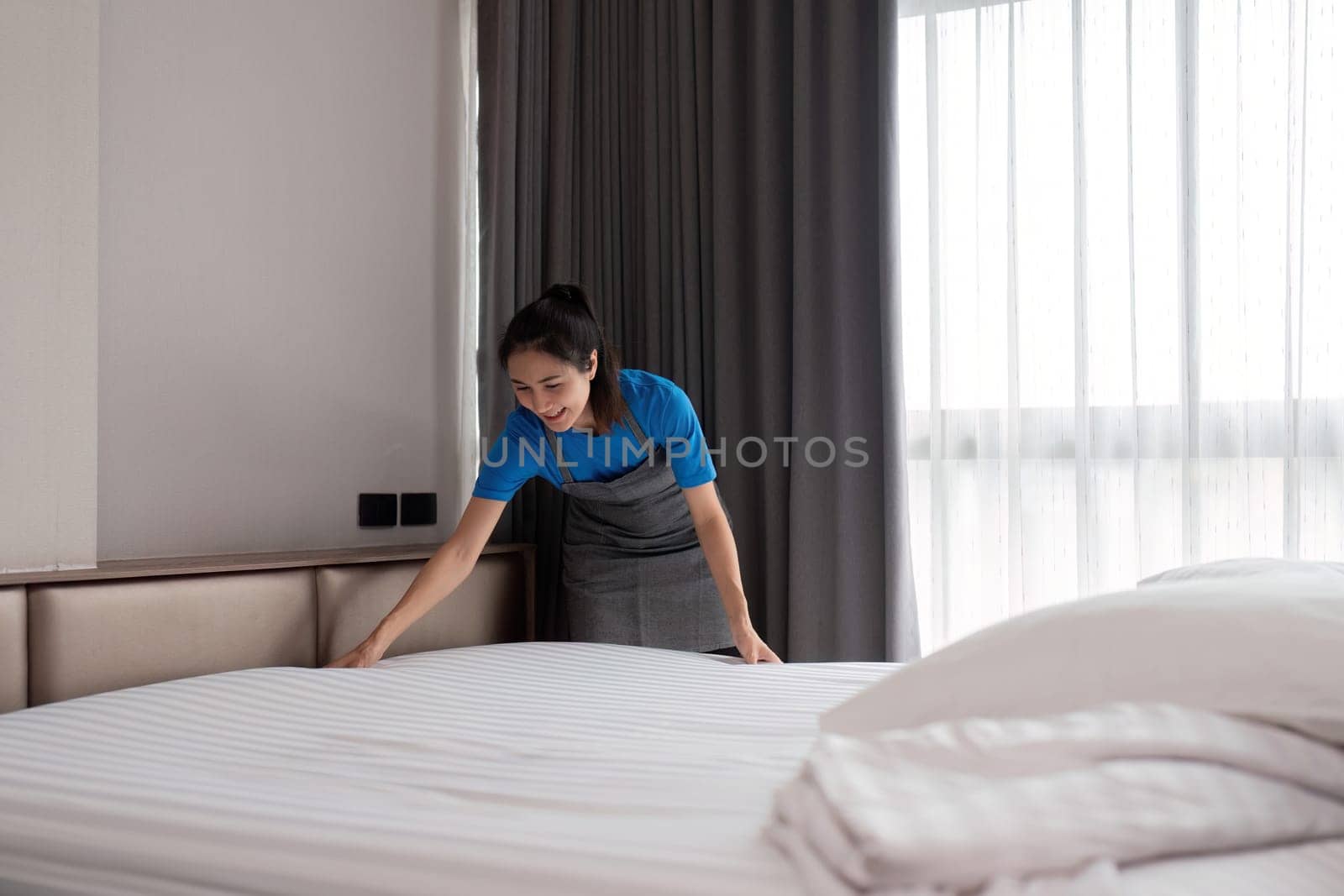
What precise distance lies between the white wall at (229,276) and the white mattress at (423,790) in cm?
61

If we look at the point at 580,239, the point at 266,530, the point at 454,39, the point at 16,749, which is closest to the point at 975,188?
the point at 580,239

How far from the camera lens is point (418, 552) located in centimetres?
241

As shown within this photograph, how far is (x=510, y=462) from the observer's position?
7.12 feet

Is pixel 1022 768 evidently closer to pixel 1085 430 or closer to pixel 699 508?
pixel 699 508

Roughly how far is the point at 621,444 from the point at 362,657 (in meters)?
0.69

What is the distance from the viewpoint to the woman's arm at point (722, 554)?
6.67 feet

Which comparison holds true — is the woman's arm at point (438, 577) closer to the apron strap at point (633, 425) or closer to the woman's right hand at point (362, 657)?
the woman's right hand at point (362, 657)

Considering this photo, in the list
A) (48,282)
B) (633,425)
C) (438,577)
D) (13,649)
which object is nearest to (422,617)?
(438,577)

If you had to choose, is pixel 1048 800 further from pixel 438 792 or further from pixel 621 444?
pixel 621 444

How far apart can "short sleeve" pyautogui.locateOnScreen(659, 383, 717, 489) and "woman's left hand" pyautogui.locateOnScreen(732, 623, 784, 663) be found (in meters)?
0.34

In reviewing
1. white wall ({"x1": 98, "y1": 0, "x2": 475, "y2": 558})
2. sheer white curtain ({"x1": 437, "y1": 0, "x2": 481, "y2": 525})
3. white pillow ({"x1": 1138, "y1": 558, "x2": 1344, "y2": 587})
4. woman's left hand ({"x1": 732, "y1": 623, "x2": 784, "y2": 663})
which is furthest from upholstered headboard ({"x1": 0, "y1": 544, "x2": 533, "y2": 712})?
white pillow ({"x1": 1138, "y1": 558, "x2": 1344, "y2": 587})

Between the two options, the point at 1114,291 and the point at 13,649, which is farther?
the point at 1114,291

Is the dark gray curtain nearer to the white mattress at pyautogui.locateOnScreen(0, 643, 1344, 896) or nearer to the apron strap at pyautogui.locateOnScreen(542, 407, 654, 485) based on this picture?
the apron strap at pyautogui.locateOnScreen(542, 407, 654, 485)

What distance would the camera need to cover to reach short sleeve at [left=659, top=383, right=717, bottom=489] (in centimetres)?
217
